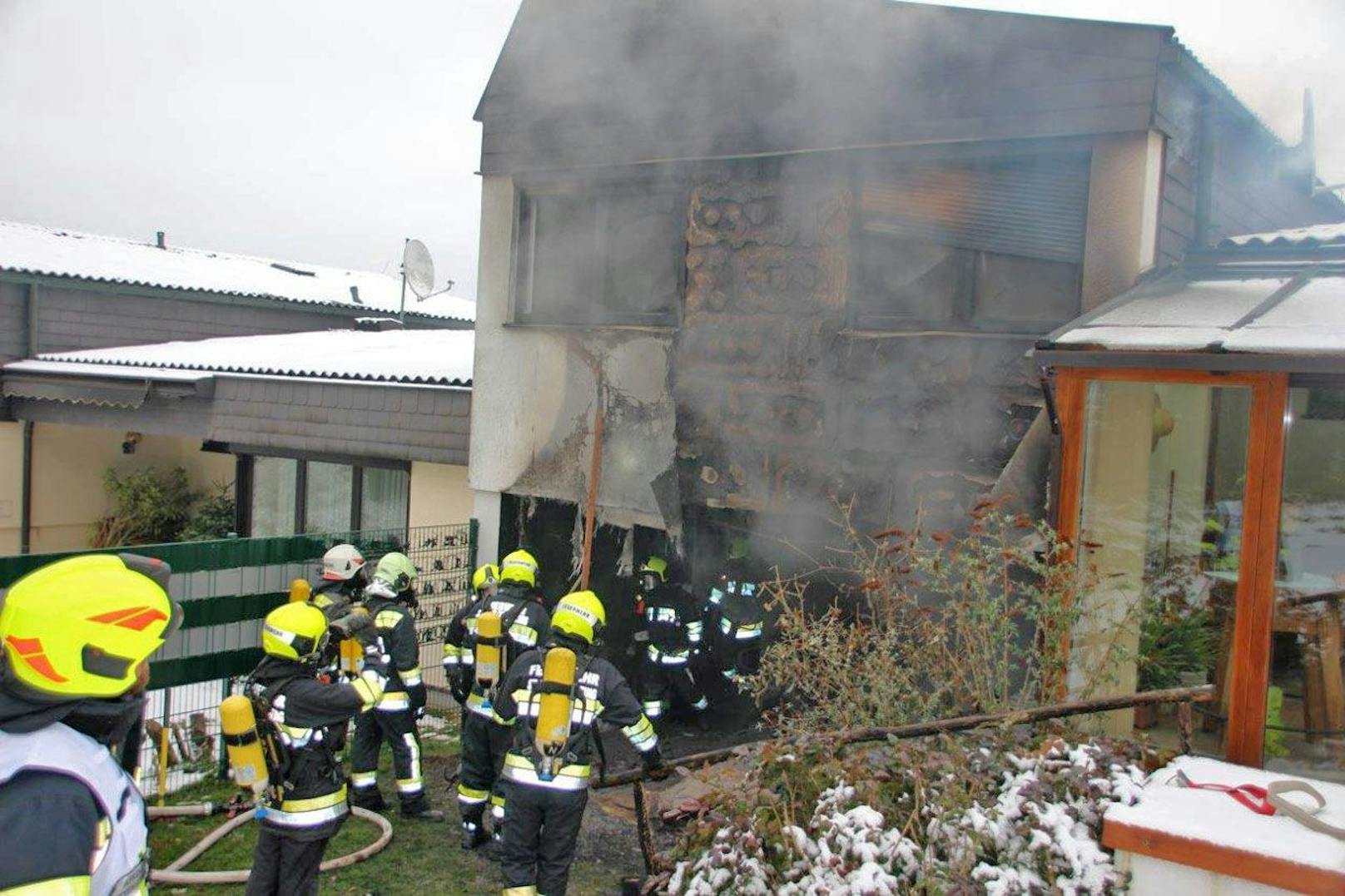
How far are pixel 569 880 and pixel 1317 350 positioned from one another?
450 centimetres

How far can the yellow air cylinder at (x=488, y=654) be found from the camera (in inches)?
233

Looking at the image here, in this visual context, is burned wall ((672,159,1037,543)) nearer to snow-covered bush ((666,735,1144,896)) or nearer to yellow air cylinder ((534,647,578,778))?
snow-covered bush ((666,735,1144,896))

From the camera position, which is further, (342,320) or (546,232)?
(342,320)

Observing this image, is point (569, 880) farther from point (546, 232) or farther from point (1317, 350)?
point (546, 232)

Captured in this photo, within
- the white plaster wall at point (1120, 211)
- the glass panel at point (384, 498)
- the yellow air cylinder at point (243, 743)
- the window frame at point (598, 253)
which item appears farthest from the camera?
the glass panel at point (384, 498)

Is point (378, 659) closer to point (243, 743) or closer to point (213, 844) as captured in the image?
point (213, 844)

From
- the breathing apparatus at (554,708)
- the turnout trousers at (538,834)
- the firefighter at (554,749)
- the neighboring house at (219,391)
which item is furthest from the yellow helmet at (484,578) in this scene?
the turnout trousers at (538,834)

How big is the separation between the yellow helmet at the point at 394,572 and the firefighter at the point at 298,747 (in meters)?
1.63

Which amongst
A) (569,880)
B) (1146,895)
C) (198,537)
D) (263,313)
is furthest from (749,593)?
(263,313)

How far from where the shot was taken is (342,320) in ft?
62.3

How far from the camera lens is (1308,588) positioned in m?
4.31

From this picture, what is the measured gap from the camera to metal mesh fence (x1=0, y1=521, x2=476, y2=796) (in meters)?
6.54

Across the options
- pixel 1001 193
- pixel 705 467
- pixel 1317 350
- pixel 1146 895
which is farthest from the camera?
pixel 705 467

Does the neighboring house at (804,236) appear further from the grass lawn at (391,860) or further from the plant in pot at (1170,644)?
the grass lawn at (391,860)
